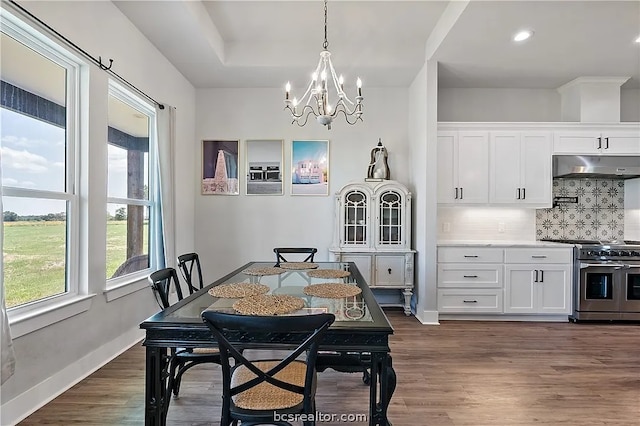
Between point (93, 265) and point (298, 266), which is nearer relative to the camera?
point (93, 265)

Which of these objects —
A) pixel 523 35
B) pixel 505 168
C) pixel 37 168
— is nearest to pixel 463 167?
pixel 505 168

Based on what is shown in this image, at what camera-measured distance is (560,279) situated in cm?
421

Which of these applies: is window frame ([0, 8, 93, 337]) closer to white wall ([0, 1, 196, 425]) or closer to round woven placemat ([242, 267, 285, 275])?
white wall ([0, 1, 196, 425])

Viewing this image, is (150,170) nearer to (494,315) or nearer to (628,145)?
(494,315)

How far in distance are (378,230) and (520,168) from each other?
69.7 inches

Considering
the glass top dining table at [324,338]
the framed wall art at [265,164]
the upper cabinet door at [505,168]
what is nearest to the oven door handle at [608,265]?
the upper cabinet door at [505,168]

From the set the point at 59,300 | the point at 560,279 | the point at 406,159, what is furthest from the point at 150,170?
the point at 560,279

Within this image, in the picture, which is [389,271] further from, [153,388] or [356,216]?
[153,388]

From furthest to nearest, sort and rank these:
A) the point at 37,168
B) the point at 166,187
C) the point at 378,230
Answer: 1. the point at 378,230
2. the point at 166,187
3. the point at 37,168

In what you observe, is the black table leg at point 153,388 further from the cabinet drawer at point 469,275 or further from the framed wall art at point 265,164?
the framed wall art at point 265,164

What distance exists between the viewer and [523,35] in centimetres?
338

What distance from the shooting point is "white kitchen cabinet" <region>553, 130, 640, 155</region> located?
170 inches

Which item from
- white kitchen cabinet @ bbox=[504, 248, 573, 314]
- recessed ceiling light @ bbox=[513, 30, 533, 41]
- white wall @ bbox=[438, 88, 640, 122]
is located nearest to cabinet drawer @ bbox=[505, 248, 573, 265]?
white kitchen cabinet @ bbox=[504, 248, 573, 314]

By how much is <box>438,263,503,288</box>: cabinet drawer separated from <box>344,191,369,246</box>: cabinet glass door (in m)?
0.95
